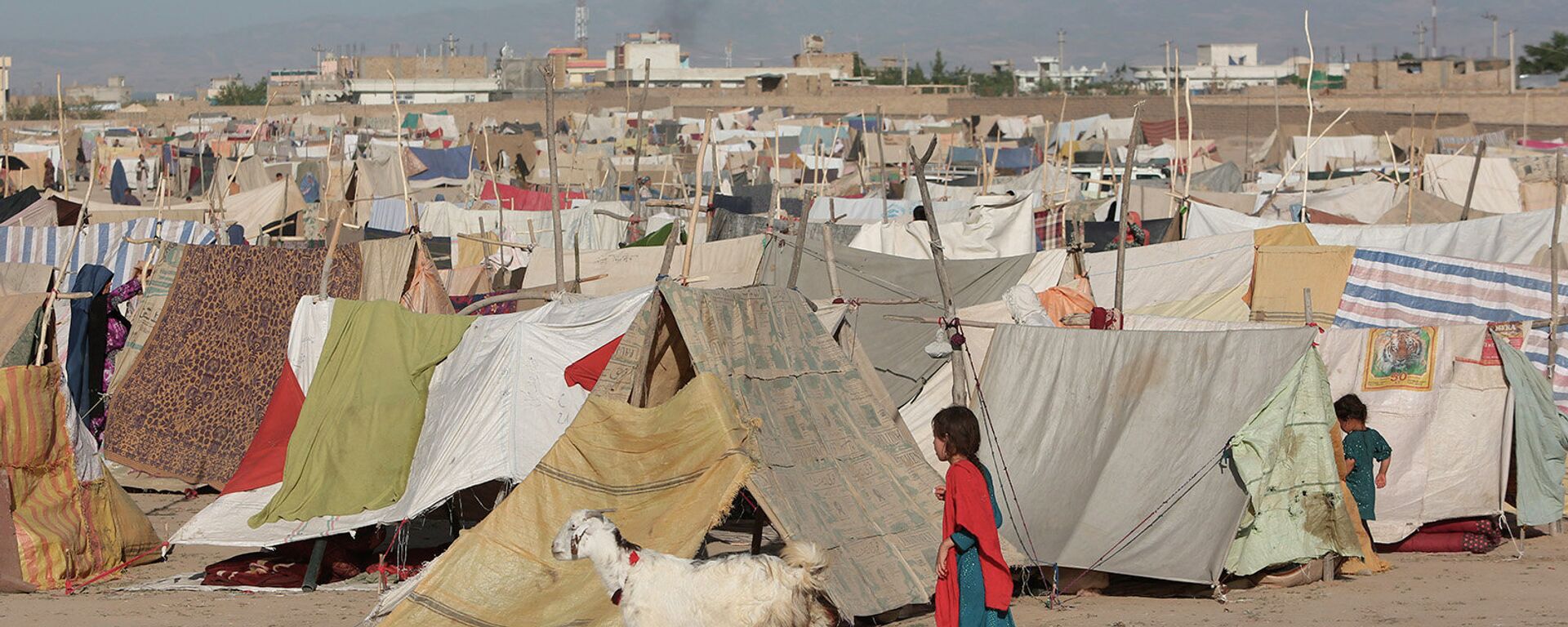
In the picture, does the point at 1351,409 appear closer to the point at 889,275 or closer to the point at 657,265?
the point at 889,275

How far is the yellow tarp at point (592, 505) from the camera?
22.0 ft

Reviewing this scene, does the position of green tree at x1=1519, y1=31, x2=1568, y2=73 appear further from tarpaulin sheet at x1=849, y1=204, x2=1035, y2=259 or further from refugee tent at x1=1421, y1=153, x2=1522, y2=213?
tarpaulin sheet at x1=849, y1=204, x2=1035, y2=259

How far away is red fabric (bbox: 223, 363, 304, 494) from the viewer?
8758 mm

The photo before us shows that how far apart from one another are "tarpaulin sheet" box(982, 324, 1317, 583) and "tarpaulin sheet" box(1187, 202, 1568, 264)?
189 inches

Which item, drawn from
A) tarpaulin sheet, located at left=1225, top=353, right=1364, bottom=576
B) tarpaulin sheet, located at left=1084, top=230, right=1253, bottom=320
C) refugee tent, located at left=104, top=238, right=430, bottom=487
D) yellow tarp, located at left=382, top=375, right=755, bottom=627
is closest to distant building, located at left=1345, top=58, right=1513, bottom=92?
tarpaulin sheet, located at left=1084, top=230, right=1253, bottom=320

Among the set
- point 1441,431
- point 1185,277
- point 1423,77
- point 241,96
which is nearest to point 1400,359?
point 1441,431

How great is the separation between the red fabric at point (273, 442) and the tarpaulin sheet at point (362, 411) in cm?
21

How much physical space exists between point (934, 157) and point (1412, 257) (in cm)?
2306

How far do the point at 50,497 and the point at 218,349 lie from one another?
254cm

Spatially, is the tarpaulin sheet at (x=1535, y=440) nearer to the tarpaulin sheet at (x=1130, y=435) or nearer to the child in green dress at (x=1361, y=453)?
the child in green dress at (x=1361, y=453)

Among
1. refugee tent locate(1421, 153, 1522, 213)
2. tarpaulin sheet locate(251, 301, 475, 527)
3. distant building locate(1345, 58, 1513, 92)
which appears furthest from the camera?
distant building locate(1345, 58, 1513, 92)

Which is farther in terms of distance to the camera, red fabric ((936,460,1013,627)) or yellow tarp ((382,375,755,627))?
yellow tarp ((382,375,755,627))

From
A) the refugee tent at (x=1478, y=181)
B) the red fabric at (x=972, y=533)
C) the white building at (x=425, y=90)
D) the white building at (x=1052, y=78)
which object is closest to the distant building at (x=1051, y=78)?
the white building at (x=1052, y=78)

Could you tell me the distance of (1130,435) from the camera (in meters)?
7.87
